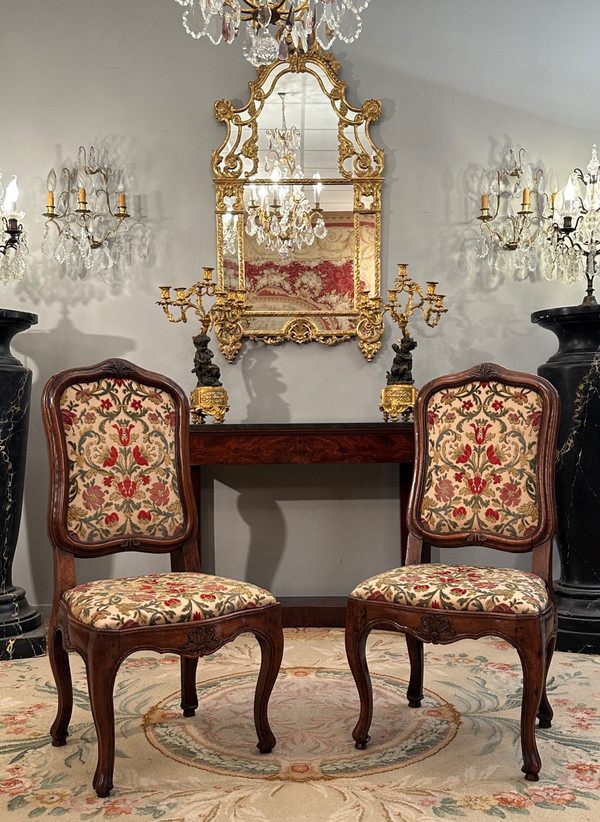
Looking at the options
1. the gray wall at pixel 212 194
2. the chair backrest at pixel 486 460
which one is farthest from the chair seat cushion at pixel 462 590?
the gray wall at pixel 212 194

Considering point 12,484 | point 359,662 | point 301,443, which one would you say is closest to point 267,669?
point 359,662

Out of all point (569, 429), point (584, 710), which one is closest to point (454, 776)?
point (584, 710)

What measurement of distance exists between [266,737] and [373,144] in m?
2.75

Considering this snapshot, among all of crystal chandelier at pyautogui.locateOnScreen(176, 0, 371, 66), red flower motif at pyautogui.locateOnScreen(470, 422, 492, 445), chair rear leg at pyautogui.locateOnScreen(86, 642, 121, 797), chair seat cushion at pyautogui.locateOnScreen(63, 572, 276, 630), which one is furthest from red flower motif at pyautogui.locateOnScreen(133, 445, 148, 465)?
crystal chandelier at pyautogui.locateOnScreen(176, 0, 371, 66)

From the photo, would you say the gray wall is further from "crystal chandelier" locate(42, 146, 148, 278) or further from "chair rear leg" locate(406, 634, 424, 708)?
"chair rear leg" locate(406, 634, 424, 708)

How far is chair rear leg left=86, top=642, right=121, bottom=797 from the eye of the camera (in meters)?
2.03

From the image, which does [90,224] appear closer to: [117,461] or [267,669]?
[117,461]

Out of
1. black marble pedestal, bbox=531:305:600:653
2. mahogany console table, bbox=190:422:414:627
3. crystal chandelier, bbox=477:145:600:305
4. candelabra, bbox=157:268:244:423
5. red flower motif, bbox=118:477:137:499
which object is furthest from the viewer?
crystal chandelier, bbox=477:145:600:305

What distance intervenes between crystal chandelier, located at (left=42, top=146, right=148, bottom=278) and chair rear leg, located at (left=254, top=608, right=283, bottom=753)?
227 cm

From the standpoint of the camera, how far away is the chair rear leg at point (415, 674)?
105 inches

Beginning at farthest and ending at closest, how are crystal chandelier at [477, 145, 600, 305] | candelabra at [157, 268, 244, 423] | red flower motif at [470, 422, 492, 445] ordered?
crystal chandelier at [477, 145, 600, 305], candelabra at [157, 268, 244, 423], red flower motif at [470, 422, 492, 445]

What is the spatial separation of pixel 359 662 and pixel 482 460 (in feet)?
2.44

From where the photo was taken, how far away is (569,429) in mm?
3422

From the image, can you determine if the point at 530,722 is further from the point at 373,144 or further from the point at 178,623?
the point at 373,144
